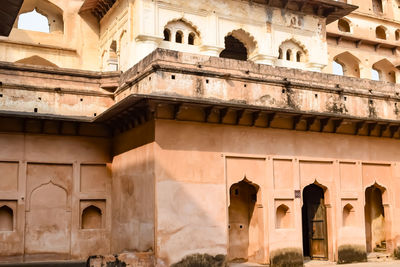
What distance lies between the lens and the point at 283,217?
11930 mm

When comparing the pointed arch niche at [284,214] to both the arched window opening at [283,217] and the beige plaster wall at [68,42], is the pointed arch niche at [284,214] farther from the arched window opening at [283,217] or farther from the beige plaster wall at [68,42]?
the beige plaster wall at [68,42]

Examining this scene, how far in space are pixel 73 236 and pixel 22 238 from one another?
1.13 m

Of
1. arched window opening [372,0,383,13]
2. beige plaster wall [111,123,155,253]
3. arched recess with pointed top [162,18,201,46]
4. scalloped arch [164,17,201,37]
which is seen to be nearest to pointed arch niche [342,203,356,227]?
beige plaster wall [111,123,155,253]

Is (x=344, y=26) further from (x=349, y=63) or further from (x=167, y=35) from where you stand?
(x=167, y=35)

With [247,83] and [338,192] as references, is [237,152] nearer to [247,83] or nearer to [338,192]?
[247,83]

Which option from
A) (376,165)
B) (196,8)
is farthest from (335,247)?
(196,8)

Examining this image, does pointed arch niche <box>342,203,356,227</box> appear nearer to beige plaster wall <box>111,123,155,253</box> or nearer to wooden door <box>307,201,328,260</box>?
wooden door <box>307,201,328,260</box>

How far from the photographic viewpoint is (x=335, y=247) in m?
12.2

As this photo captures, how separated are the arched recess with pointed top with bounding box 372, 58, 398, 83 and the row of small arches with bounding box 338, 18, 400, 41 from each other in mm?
1378

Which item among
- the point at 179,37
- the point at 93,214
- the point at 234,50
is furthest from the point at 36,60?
the point at 93,214

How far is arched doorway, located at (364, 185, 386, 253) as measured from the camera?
14008 mm

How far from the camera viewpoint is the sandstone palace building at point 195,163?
10.5 m

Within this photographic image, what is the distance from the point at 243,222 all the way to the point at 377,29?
61.2 ft

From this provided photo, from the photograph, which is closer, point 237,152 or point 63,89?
point 237,152
